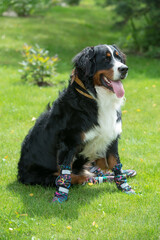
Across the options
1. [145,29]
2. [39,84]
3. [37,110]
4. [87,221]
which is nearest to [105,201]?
[87,221]

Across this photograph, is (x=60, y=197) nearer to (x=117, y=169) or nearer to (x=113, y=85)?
(x=117, y=169)

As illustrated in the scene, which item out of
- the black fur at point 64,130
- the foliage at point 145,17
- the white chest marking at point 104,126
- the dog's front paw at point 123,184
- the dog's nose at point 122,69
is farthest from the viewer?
the foliage at point 145,17

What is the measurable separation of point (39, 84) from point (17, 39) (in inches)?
275

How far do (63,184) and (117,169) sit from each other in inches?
27.4

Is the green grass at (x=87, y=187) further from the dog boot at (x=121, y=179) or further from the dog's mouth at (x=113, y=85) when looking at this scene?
the dog's mouth at (x=113, y=85)

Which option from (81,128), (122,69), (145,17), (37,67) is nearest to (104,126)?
(81,128)

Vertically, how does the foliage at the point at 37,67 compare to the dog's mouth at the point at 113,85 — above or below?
below

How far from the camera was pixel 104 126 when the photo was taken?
3.87 meters

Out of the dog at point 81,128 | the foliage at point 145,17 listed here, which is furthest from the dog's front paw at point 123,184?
the foliage at point 145,17

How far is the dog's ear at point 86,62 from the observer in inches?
142

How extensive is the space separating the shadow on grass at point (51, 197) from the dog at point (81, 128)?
0.35 feet

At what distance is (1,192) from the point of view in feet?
13.5

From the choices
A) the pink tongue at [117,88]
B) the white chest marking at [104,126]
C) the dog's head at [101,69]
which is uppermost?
the dog's head at [101,69]

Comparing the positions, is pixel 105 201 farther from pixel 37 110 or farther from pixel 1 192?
pixel 37 110
